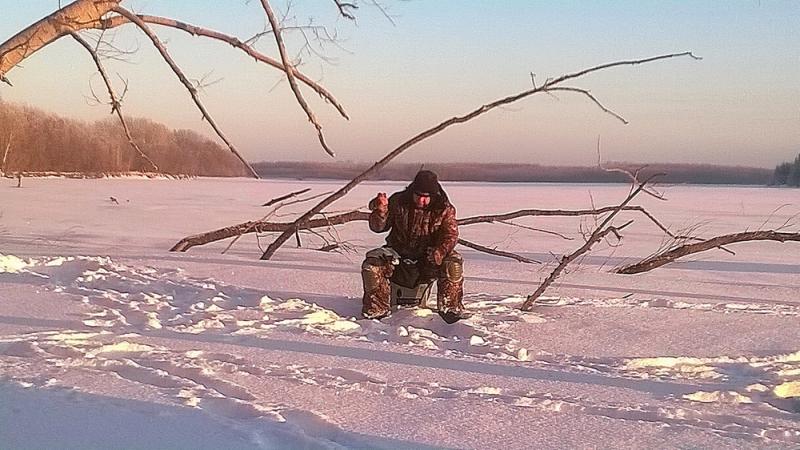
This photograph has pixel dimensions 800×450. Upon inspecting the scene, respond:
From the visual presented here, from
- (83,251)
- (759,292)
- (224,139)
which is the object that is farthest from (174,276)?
(759,292)

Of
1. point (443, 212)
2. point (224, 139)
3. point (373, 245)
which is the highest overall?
point (224, 139)

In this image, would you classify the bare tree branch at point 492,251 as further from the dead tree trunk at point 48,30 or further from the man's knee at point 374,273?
the dead tree trunk at point 48,30

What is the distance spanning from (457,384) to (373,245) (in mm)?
8657

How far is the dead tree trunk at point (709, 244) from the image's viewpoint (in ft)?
26.0

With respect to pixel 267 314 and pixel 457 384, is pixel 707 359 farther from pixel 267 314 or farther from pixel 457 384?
pixel 267 314

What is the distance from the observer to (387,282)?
230 inches

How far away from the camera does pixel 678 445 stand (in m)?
3.13

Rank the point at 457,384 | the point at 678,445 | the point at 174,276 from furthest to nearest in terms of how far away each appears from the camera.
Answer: the point at 174,276 → the point at 457,384 → the point at 678,445

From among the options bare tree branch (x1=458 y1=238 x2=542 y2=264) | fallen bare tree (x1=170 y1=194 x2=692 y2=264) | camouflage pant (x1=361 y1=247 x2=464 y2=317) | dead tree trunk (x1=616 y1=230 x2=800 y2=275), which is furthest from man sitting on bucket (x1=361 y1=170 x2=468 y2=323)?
dead tree trunk (x1=616 y1=230 x2=800 y2=275)

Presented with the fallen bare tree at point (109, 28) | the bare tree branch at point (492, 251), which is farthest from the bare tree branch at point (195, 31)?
the bare tree branch at point (492, 251)

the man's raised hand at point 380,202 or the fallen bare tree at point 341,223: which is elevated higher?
the man's raised hand at point 380,202

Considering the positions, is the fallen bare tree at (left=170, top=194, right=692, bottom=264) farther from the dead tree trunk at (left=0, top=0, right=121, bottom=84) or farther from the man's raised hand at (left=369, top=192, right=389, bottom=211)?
the dead tree trunk at (left=0, top=0, right=121, bottom=84)

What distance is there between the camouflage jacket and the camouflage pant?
11 centimetres

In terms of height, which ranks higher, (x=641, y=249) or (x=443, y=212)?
(x=443, y=212)
